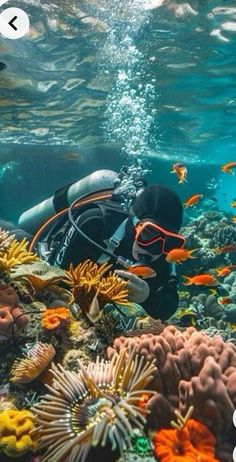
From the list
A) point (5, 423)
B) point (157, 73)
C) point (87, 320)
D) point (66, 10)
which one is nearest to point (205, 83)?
point (157, 73)

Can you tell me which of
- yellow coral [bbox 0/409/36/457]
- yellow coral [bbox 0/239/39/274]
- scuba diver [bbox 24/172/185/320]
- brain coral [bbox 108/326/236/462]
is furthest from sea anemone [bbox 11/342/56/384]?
scuba diver [bbox 24/172/185/320]

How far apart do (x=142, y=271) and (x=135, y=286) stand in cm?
65

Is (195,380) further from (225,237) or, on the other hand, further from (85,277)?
(225,237)

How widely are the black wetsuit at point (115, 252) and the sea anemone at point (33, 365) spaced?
2095 mm

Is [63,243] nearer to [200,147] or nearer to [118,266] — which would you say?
[118,266]

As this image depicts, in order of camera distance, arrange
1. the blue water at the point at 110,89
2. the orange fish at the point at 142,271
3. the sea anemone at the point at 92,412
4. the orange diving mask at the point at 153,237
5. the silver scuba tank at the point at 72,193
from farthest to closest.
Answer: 1. the blue water at the point at 110,89
2. the silver scuba tank at the point at 72,193
3. the orange diving mask at the point at 153,237
4. the orange fish at the point at 142,271
5. the sea anemone at the point at 92,412

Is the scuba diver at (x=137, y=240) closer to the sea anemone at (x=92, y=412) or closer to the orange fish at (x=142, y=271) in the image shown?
the orange fish at (x=142, y=271)

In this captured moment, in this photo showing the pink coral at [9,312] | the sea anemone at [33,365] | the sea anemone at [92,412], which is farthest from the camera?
the pink coral at [9,312]

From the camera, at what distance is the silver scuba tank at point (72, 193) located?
23.4ft

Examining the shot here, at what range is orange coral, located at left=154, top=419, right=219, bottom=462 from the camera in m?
2.36

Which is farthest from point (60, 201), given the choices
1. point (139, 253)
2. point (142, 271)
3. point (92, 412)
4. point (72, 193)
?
point (92, 412)

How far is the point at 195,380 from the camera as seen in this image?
108 inches

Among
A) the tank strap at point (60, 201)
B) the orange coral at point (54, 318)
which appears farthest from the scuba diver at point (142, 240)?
the tank strap at point (60, 201)

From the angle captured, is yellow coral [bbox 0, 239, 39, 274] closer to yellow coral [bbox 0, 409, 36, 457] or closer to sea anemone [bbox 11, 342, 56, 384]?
sea anemone [bbox 11, 342, 56, 384]
